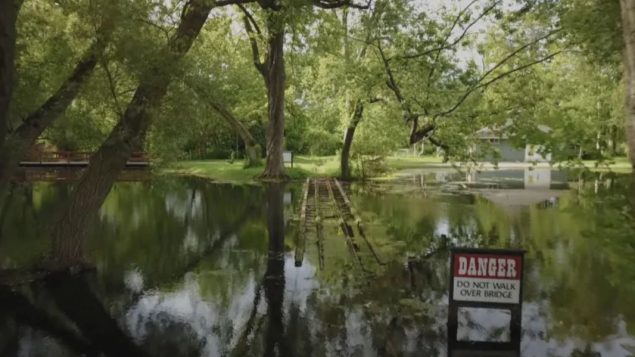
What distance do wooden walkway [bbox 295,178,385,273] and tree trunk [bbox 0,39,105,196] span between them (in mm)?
5527

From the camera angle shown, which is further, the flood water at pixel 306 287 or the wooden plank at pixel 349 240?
the wooden plank at pixel 349 240

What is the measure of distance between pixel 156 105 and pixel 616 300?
8.71 m

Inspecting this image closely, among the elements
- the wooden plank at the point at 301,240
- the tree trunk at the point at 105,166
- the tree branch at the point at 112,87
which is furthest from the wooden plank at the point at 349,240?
the tree branch at the point at 112,87

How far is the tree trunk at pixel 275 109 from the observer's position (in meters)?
32.0

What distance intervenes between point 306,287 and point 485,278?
3717mm

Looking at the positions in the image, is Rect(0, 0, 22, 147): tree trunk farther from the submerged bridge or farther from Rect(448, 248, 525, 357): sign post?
the submerged bridge

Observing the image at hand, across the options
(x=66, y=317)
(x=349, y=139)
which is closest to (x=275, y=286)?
(x=66, y=317)

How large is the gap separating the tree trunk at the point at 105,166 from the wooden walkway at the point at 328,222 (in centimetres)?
418

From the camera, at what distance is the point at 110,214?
64.8ft

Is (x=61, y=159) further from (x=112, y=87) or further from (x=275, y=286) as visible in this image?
(x=275, y=286)

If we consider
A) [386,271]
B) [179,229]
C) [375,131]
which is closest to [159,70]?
[386,271]

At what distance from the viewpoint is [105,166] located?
1091 cm

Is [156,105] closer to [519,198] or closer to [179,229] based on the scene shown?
[179,229]

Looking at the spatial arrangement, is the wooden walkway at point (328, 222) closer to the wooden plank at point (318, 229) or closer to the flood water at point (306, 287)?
the wooden plank at point (318, 229)
